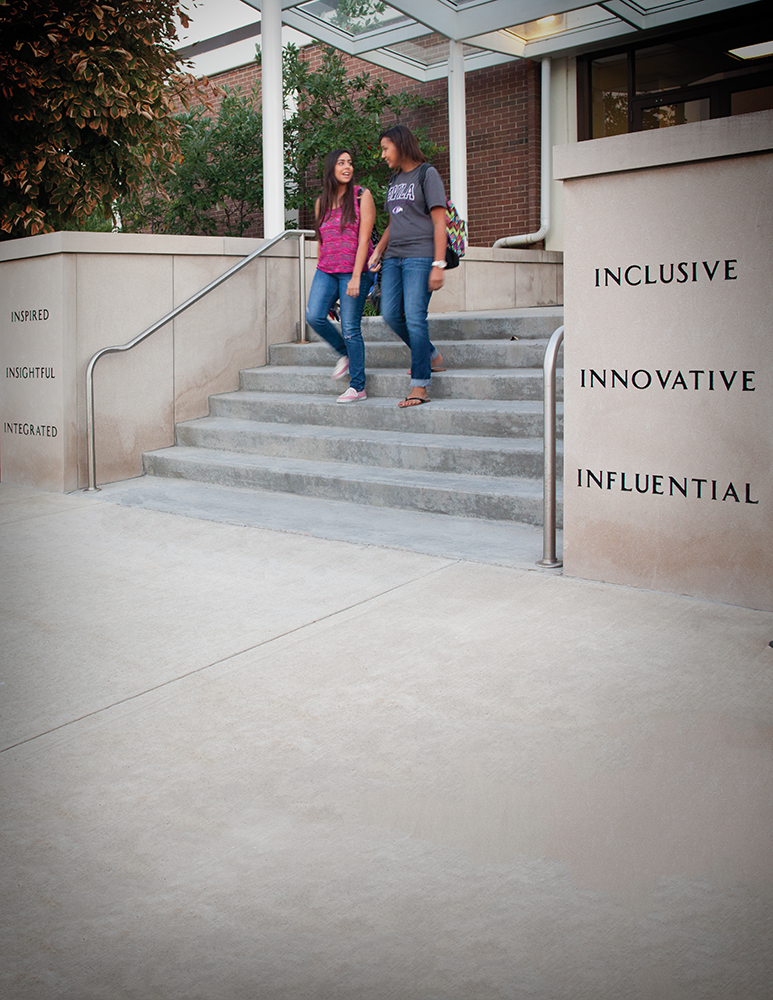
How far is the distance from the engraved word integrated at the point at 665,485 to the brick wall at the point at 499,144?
416 inches

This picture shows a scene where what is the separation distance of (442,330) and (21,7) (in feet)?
13.0

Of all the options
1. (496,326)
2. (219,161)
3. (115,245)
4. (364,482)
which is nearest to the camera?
(364,482)

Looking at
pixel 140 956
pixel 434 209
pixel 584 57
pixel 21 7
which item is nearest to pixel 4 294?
pixel 21 7

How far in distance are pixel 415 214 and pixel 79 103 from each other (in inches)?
108

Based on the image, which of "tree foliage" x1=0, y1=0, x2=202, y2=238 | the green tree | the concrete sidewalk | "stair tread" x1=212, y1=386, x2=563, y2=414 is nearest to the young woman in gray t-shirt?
"stair tread" x1=212, y1=386, x2=563, y2=414

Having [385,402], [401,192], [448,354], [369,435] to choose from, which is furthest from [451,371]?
[401,192]

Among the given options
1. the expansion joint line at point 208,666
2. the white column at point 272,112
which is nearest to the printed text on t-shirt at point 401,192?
the expansion joint line at point 208,666

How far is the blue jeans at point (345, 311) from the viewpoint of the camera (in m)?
7.51

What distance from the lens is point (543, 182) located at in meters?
14.1

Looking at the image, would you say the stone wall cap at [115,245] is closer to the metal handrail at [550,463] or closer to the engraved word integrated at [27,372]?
the engraved word integrated at [27,372]

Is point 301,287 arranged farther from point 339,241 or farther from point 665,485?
point 665,485

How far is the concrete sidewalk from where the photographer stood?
197 cm

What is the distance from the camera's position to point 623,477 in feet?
14.5

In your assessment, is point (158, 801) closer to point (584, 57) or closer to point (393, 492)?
point (393, 492)
